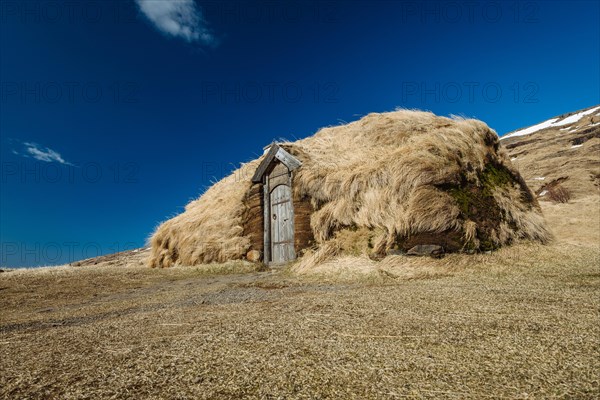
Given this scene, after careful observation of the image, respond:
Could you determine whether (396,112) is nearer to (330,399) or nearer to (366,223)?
(366,223)

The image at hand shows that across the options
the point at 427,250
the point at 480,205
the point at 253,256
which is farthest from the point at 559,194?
the point at 253,256

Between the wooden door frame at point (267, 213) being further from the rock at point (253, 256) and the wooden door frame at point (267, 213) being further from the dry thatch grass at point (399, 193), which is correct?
the dry thatch grass at point (399, 193)

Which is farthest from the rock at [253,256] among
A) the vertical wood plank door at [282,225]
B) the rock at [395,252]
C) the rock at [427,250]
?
the rock at [427,250]

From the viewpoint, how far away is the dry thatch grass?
748 cm

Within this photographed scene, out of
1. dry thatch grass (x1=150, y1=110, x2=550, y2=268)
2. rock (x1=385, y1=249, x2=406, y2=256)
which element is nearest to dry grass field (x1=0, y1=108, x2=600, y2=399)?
→ rock (x1=385, y1=249, x2=406, y2=256)

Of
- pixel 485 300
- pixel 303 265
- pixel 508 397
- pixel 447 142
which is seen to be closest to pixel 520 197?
pixel 447 142

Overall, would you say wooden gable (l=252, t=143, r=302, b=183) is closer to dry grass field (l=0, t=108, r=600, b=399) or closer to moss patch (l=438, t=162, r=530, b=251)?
moss patch (l=438, t=162, r=530, b=251)

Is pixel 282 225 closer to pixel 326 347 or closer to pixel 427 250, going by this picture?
pixel 427 250

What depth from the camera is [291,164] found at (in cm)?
1118

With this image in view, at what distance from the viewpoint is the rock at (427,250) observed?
7.00 m

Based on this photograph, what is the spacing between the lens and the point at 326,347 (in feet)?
7.36

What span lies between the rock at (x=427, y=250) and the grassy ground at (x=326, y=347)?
7.59ft

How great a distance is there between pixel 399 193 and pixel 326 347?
20.4 feet

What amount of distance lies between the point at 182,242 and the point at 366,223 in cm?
825
